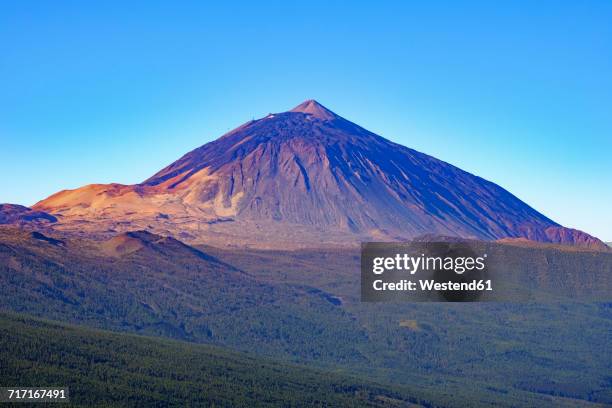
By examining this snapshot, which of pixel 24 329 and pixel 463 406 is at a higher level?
pixel 24 329

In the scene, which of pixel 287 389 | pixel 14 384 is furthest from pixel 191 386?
pixel 14 384

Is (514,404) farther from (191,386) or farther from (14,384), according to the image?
(14,384)

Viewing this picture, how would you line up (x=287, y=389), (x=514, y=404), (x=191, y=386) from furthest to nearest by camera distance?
1. (x=514, y=404)
2. (x=287, y=389)
3. (x=191, y=386)

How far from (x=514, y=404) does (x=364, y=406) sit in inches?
1706

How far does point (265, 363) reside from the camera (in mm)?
187750

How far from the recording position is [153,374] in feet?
518

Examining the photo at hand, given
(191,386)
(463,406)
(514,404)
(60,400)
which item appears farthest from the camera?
(514,404)

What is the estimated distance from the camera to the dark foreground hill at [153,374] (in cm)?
14338

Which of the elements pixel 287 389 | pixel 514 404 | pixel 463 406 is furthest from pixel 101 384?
pixel 514 404

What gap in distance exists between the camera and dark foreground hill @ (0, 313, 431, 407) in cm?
14338

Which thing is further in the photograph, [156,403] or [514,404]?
[514,404]

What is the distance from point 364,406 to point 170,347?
36.7 meters

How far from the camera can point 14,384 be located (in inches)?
5281

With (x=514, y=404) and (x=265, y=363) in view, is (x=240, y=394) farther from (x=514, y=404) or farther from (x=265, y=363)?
(x=514, y=404)
